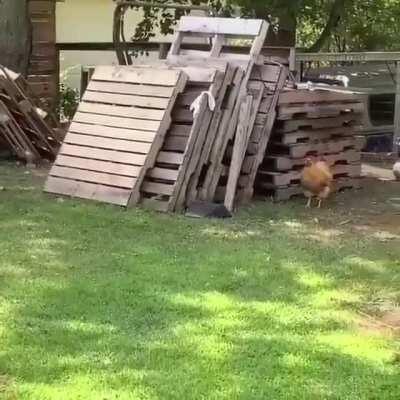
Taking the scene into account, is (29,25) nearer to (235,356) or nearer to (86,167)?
(86,167)

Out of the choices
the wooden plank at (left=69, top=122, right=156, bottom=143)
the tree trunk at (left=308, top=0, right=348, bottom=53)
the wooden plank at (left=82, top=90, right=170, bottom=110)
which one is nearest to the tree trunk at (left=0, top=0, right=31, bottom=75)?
the wooden plank at (left=82, top=90, right=170, bottom=110)

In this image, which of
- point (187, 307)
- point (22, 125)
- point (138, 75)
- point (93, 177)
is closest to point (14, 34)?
point (22, 125)

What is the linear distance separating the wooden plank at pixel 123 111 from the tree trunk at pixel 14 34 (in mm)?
3422

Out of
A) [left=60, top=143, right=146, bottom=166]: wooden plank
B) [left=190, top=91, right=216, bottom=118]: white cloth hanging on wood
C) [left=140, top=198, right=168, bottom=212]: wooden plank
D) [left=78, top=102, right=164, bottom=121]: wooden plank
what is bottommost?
[left=140, top=198, right=168, bottom=212]: wooden plank

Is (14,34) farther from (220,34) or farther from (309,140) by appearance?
(309,140)

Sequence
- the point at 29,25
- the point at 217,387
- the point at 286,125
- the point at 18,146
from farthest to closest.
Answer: the point at 29,25, the point at 18,146, the point at 286,125, the point at 217,387

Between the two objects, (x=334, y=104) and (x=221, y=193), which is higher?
(x=334, y=104)

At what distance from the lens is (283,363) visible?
14.4 ft

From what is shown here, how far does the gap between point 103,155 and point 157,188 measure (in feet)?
2.33

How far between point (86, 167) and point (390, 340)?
4447 mm

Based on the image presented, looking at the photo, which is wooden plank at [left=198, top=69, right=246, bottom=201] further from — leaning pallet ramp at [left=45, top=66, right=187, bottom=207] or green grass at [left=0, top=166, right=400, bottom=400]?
green grass at [left=0, top=166, right=400, bottom=400]

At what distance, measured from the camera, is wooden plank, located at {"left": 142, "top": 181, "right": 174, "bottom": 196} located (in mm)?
8062

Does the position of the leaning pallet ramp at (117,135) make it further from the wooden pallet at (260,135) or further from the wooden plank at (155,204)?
the wooden pallet at (260,135)

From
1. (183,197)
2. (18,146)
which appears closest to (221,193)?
(183,197)
